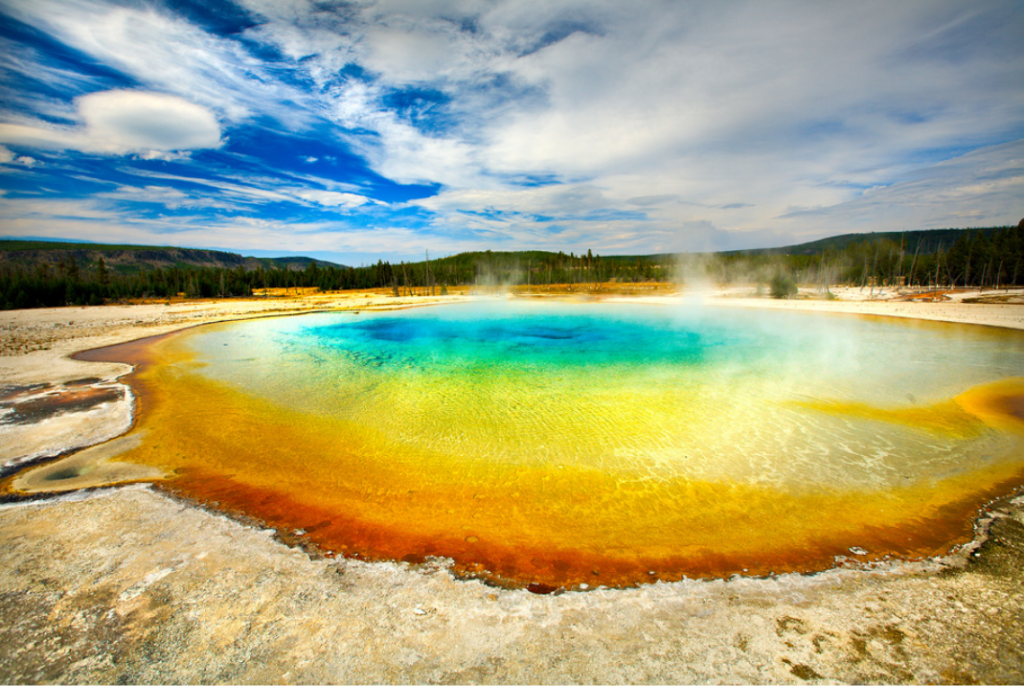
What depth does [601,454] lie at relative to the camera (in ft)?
23.4

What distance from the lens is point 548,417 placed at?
902 centimetres

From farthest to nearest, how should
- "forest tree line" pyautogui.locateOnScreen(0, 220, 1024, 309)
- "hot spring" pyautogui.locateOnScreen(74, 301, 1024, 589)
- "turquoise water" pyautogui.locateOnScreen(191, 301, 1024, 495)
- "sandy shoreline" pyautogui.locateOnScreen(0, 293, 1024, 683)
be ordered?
"forest tree line" pyautogui.locateOnScreen(0, 220, 1024, 309)
"turquoise water" pyautogui.locateOnScreen(191, 301, 1024, 495)
"hot spring" pyautogui.locateOnScreen(74, 301, 1024, 589)
"sandy shoreline" pyautogui.locateOnScreen(0, 293, 1024, 683)

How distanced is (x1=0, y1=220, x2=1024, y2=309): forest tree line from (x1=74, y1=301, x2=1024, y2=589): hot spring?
39425mm

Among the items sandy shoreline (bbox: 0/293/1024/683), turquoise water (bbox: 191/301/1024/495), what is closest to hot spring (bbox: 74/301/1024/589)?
turquoise water (bbox: 191/301/1024/495)

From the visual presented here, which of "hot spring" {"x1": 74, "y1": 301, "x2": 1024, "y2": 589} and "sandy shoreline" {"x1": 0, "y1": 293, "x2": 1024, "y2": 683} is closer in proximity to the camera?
"sandy shoreline" {"x1": 0, "y1": 293, "x2": 1024, "y2": 683}

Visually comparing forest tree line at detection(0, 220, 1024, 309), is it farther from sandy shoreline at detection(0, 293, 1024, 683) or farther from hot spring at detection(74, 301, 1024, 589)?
sandy shoreline at detection(0, 293, 1024, 683)

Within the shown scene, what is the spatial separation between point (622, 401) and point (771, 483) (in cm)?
426

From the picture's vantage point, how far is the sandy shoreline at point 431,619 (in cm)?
286

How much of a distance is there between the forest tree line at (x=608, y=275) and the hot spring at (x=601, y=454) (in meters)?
39.4

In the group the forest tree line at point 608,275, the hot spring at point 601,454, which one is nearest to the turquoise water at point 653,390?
A: the hot spring at point 601,454

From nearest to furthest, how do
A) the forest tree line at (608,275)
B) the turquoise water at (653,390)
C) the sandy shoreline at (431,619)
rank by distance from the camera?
the sandy shoreline at (431,619), the turquoise water at (653,390), the forest tree line at (608,275)

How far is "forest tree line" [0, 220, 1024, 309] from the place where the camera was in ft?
147

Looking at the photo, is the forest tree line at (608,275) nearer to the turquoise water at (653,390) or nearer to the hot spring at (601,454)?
the turquoise water at (653,390)

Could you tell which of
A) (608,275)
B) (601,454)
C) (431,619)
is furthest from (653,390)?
(608,275)
